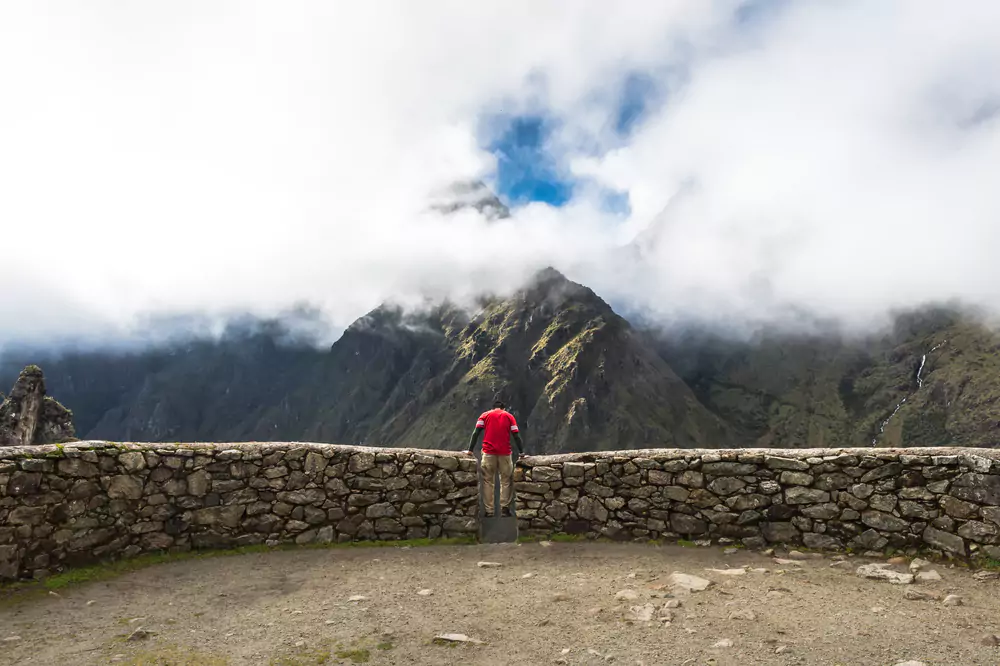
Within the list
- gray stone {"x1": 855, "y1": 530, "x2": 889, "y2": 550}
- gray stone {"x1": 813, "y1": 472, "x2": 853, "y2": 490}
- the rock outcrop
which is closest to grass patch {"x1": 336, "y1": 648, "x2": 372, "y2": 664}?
→ gray stone {"x1": 813, "y1": 472, "x2": 853, "y2": 490}

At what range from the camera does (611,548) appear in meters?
11.3

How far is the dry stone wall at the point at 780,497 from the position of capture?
9.91 meters

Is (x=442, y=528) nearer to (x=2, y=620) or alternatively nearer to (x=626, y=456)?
(x=626, y=456)

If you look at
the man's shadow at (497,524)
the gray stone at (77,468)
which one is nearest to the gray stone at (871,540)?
the man's shadow at (497,524)

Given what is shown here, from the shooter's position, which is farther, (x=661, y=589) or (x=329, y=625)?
(x=661, y=589)

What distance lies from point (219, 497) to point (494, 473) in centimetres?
520

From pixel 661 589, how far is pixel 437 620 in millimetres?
3240

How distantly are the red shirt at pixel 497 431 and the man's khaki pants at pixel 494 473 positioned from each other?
0.14 meters

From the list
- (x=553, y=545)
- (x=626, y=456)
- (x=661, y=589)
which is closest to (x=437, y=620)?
(x=661, y=589)

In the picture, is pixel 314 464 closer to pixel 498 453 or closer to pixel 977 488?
pixel 498 453

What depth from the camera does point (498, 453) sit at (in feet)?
40.1

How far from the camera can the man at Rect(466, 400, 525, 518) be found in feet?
39.9

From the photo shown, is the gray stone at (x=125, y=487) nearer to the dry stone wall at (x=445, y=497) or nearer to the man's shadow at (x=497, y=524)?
the dry stone wall at (x=445, y=497)

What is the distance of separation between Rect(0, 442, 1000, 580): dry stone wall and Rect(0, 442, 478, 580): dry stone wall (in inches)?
0.8
